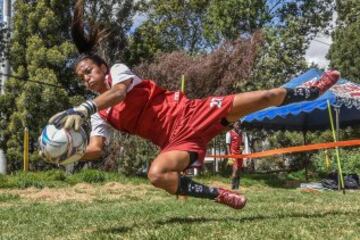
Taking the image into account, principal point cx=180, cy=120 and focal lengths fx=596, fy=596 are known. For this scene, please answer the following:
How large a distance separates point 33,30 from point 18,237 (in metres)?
19.1

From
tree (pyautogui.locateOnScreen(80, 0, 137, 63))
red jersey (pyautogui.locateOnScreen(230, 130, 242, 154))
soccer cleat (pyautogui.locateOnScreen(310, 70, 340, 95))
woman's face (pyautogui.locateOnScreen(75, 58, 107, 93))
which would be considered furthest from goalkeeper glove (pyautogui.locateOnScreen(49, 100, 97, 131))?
tree (pyautogui.locateOnScreen(80, 0, 137, 63))

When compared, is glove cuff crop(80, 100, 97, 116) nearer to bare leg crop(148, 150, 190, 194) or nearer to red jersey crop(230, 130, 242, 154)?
bare leg crop(148, 150, 190, 194)

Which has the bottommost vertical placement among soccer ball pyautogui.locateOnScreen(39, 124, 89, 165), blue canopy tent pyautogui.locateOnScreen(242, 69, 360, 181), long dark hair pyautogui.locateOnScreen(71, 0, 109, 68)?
soccer ball pyautogui.locateOnScreen(39, 124, 89, 165)

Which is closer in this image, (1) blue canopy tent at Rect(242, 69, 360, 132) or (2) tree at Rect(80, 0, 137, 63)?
(1) blue canopy tent at Rect(242, 69, 360, 132)

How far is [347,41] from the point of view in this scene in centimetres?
3731

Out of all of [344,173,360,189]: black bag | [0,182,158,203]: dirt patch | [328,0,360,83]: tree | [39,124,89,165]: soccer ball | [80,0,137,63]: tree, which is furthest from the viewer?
[328,0,360,83]: tree

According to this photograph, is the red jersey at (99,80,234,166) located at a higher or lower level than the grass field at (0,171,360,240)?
higher

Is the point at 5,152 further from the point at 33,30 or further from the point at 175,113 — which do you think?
the point at 175,113

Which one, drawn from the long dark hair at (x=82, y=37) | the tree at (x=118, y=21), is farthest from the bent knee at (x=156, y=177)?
the tree at (x=118, y=21)

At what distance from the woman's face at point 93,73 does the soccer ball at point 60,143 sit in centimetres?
57

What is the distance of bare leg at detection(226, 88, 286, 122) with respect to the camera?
5.35 meters

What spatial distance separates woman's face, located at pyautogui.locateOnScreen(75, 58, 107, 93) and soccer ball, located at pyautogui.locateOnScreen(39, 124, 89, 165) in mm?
571

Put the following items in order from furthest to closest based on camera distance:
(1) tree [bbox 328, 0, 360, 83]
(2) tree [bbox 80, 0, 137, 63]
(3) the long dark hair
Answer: (1) tree [bbox 328, 0, 360, 83], (2) tree [bbox 80, 0, 137, 63], (3) the long dark hair

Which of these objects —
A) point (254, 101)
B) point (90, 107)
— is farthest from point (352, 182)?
point (90, 107)
